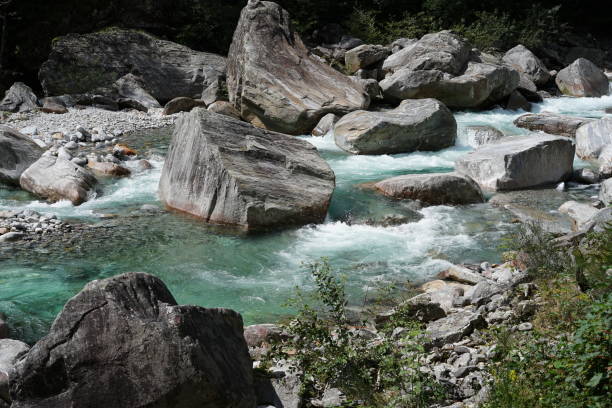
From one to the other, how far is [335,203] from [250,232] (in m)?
1.93

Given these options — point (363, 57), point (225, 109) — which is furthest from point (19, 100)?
point (363, 57)

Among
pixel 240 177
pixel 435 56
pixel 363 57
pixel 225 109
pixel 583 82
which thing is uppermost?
pixel 435 56

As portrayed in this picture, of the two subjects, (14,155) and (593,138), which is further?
(593,138)

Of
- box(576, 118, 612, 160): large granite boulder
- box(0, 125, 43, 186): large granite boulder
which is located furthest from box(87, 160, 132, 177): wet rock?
box(576, 118, 612, 160): large granite boulder

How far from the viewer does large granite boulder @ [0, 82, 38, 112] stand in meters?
16.0

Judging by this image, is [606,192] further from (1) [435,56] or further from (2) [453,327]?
(1) [435,56]

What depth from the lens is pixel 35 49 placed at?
65.3 feet

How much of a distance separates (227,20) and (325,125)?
10.5 meters

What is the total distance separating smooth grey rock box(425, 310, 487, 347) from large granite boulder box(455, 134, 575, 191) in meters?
5.75

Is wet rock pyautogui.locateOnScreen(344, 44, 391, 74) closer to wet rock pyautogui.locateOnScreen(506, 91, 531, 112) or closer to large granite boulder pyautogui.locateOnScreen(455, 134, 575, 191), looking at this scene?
wet rock pyautogui.locateOnScreen(506, 91, 531, 112)

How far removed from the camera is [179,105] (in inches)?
679

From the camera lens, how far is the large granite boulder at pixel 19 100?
16.0 meters

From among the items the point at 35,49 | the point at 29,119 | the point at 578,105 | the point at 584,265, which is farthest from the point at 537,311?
the point at 35,49

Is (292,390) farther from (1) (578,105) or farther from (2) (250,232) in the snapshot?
(1) (578,105)
